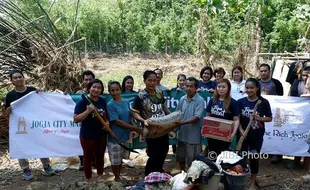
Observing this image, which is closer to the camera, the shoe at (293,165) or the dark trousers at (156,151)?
the dark trousers at (156,151)

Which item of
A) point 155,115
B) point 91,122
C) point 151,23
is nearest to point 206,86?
A: point 155,115

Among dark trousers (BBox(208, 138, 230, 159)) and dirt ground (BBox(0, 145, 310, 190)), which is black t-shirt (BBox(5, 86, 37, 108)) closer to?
dirt ground (BBox(0, 145, 310, 190))

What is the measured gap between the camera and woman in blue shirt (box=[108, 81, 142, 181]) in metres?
4.33

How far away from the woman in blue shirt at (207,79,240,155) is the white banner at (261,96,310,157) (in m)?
1.26

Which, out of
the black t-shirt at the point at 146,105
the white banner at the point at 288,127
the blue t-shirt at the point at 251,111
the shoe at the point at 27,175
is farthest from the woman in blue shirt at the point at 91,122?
the white banner at the point at 288,127

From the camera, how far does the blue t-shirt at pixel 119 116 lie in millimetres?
4332

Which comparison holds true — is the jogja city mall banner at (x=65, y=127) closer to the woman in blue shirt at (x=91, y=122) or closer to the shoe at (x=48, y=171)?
the shoe at (x=48, y=171)

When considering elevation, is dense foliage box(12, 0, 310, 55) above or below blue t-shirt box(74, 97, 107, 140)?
above

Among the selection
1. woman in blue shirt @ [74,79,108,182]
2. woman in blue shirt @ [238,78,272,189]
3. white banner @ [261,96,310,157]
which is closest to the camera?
woman in blue shirt @ [74,79,108,182]

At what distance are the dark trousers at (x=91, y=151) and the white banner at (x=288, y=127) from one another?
2546 mm

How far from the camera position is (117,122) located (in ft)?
14.2

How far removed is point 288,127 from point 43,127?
146 inches

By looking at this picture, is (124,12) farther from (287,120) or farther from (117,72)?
(287,120)

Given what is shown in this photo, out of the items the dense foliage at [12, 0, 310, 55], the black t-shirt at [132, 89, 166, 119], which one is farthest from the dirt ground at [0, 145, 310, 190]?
the dense foliage at [12, 0, 310, 55]
